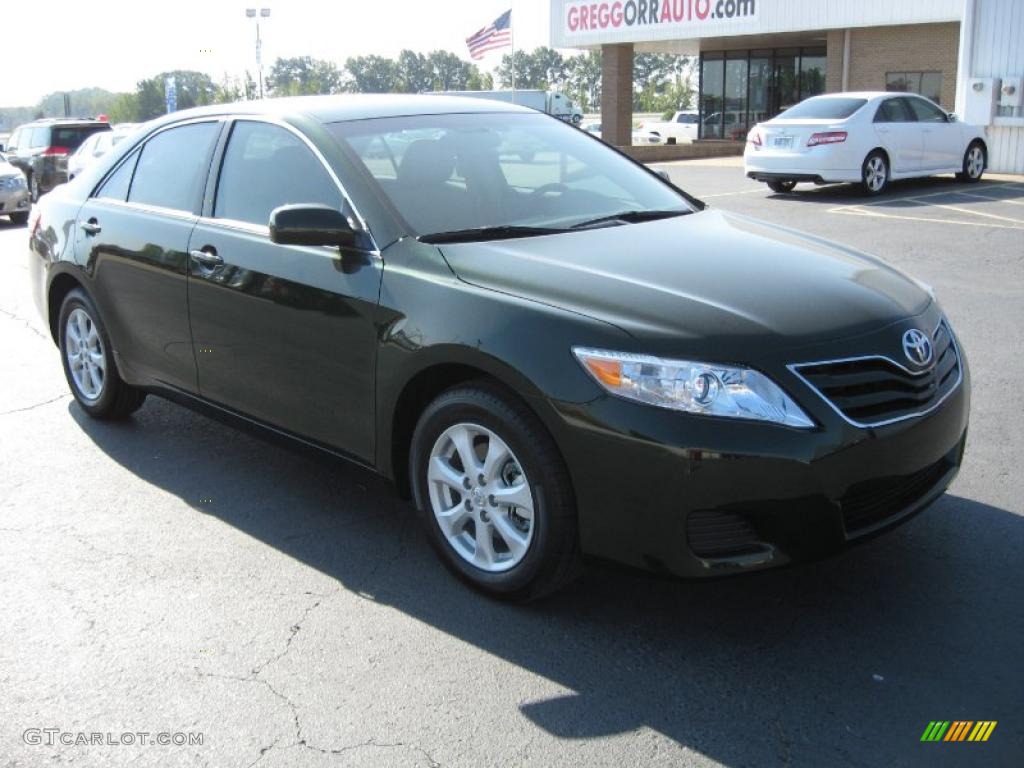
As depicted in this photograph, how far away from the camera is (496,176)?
459cm

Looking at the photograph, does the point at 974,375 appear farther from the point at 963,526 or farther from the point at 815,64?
the point at 815,64

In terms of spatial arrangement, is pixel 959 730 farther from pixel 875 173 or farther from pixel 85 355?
pixel 875 173

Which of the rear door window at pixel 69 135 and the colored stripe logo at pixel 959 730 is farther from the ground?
the rear door window at pixel 69 135

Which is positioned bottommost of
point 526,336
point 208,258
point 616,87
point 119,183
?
point 526,336

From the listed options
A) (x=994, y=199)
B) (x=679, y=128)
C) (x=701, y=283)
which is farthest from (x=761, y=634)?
(x=679, y=128)

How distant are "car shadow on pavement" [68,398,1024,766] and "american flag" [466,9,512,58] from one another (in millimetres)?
32038

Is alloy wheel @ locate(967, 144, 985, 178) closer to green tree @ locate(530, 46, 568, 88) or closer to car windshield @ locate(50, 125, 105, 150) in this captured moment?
car windshield @ locate(50, 125, 105, 150)

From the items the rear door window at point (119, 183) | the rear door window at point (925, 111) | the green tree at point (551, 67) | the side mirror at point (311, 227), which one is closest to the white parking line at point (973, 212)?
the rear door window at point (925, 111)

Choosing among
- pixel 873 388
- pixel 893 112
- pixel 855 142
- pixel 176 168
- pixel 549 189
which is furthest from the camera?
pixel 893 112

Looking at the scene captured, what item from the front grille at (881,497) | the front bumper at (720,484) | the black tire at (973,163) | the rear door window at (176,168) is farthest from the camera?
the black tire at (973,163)

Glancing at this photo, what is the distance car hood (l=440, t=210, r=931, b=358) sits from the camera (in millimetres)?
3422

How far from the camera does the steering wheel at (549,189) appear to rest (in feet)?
15.1

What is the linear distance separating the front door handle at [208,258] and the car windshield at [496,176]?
2.47 feet

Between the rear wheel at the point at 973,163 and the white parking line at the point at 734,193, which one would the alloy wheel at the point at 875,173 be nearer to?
the white parking line at the point at 734,193
